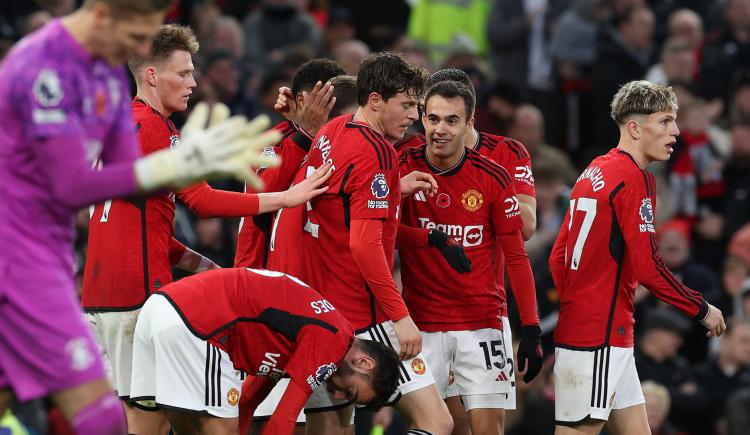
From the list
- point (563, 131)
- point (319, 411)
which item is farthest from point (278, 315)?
point (563, 131)

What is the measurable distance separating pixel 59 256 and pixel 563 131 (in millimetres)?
10243

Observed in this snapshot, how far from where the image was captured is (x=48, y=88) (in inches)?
186

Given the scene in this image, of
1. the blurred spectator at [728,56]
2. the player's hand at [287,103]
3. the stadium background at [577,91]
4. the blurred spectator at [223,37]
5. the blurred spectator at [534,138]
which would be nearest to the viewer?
the player's hand at [287,103]

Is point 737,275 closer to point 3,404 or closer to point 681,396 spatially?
point 681,396

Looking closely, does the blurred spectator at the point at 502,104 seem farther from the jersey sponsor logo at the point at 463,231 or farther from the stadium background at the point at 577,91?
the jersey sponsor logo at the point at 463,231

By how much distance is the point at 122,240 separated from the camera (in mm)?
6871

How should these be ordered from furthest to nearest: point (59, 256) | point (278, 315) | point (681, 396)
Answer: point (681, 396)
point (278, 315)
point (59, 256)

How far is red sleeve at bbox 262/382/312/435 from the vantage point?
6020 millimetres

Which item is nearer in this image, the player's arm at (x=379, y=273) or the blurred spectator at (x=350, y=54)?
the player's arm at (x=379, y=273)

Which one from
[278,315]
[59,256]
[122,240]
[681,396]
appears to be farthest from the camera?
[681,396]

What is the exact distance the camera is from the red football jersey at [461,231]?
740 cm

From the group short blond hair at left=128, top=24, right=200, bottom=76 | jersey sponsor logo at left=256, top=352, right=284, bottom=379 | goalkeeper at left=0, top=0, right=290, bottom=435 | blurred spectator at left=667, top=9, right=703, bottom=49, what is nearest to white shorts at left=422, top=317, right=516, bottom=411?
jersey sponsor logo at left=256, top=352, right=284, bottom=379

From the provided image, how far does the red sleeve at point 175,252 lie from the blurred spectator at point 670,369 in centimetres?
509

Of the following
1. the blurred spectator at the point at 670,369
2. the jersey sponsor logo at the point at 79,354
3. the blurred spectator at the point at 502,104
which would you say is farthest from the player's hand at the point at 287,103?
the blurred spectator at the point at 502,104
